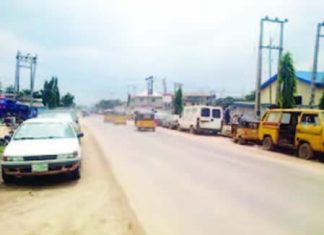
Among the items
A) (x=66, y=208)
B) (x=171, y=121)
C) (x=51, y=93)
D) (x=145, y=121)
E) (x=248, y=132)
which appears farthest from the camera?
(x=51, y=93)

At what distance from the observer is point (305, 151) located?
18.3m

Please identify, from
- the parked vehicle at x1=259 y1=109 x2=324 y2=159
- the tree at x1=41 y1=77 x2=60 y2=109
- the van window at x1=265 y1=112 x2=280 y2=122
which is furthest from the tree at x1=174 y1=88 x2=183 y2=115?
the van window at x1=265 y1=112 x2=280 y2=122

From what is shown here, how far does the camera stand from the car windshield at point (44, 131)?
12.2 metres

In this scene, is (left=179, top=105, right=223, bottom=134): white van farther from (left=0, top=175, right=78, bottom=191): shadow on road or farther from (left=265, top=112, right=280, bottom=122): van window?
(left=0, top=175, right=78, bottom=191): shadow on road

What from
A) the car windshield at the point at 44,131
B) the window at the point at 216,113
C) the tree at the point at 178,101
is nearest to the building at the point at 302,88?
the window at the point at 216,113

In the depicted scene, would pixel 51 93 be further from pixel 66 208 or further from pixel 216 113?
pixel 66 208

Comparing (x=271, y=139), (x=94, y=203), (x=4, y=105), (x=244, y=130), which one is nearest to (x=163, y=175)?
(x=94, y=203)

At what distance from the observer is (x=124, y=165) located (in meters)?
14.8

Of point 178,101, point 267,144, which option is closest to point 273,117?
point 267,144

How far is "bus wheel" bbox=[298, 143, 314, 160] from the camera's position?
59.0 ft

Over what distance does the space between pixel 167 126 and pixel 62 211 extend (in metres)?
39.0

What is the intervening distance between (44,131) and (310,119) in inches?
443

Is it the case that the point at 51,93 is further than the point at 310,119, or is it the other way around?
the point at 51,93

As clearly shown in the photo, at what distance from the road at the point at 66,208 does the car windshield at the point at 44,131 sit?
4.06ft
